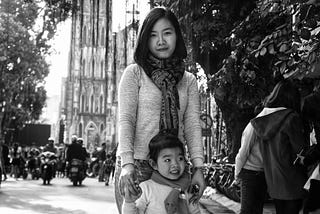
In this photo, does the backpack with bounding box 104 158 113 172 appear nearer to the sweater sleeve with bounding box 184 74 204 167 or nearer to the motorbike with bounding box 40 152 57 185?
the motorbike with bounding box 40 152 57 185

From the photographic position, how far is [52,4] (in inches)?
381

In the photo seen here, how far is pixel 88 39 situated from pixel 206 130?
30.5ft

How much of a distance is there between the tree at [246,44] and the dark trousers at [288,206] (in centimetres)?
100

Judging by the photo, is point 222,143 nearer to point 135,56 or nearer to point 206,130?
point 206,130

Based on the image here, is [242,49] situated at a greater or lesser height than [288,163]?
greater

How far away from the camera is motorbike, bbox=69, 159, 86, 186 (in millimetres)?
15689

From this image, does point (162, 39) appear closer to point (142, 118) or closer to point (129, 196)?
point (142, 118)

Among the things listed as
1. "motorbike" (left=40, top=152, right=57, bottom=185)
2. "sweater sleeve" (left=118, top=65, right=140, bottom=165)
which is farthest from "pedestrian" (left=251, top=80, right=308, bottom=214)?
"motorbike" (left=40, top=152, right=57, bottom=185)

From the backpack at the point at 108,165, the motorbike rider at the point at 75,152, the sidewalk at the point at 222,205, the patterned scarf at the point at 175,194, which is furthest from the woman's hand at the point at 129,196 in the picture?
the backpack at the point at 108,165

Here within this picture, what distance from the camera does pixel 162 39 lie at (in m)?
2.70

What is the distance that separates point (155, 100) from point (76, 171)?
13.6m

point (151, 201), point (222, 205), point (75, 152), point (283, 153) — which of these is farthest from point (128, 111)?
point (75, 152)

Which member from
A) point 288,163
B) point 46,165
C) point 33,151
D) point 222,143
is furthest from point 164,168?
point 33,151

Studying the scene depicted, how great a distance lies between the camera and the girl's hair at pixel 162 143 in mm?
2529
